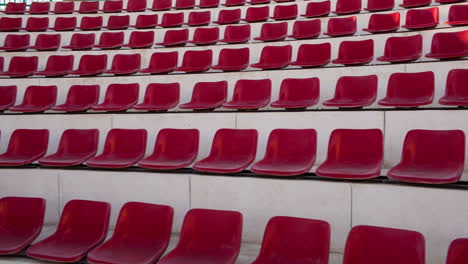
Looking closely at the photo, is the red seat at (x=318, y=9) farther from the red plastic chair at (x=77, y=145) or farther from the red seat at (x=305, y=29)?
the red plastic chair at (x=77, y=145)

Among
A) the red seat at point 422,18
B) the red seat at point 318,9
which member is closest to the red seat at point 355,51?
the red seat at point 422,18

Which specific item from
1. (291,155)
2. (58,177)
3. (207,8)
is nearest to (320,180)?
(291,155)

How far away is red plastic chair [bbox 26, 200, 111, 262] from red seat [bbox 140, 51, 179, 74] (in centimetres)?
171

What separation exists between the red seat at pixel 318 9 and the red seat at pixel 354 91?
1.76m

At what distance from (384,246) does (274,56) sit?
7.04 feet

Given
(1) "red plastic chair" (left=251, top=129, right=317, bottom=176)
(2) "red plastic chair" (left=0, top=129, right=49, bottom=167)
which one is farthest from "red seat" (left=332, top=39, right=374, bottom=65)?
(2) "red plastic chair" (left=0, top=129, right=49, bottom=167)

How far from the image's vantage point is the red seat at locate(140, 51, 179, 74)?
3258 mm

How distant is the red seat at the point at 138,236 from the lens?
1.42m

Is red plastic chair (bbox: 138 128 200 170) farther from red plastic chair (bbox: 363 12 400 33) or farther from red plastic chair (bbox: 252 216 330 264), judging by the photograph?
red plastic chair (bbox: 363 12 400 33)

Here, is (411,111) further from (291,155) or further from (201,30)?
(201,30)

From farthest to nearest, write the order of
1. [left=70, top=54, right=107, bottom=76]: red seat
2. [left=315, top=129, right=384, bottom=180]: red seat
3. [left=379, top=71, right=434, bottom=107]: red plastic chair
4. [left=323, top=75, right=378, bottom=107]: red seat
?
[left=70, top=54, right=107, bottom=76]: red seat < [left=323, top=75, right=378, bottom=107]: red seat < [left=379, top=71, right=434, bottom=107]: red plastic chair < [left=315, top=129, right=384, bottom=180]: red seat

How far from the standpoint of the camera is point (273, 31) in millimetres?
3732

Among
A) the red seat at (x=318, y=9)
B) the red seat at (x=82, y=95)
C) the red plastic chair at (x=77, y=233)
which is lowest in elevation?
the red plastic chair at (x=77, y=233)

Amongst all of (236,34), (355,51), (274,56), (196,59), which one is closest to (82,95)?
(196,59)
